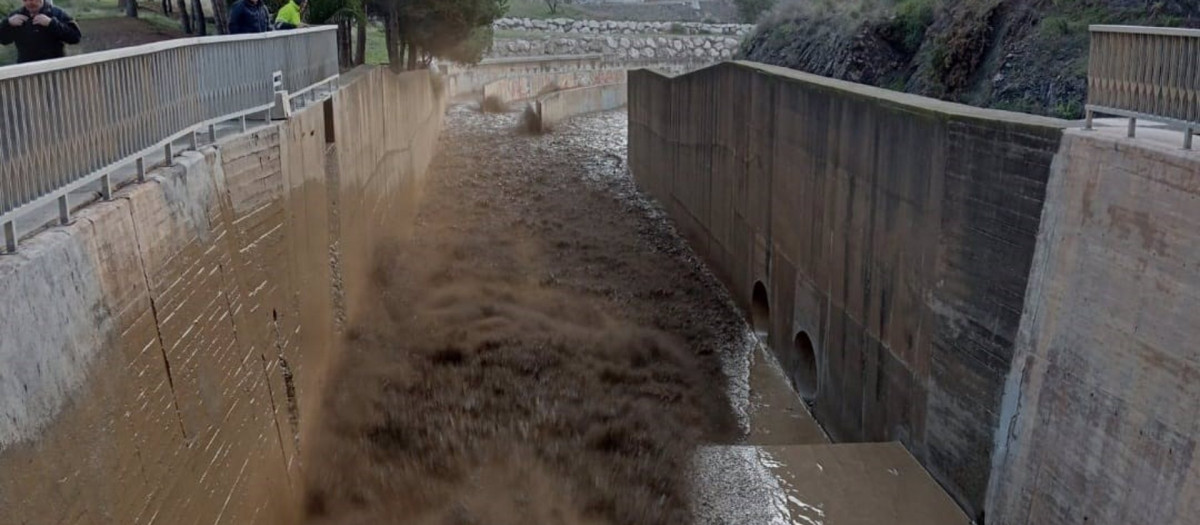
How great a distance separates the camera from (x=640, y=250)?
21.0 metres

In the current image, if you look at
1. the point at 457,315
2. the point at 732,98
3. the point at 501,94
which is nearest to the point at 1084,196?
the point at 457,315

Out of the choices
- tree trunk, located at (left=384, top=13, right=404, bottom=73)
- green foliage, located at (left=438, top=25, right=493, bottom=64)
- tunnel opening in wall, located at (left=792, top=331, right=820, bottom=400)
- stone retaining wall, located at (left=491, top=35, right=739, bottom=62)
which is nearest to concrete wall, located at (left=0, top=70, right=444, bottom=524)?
tunnel opening in wall, located at (left=792, top=331, right=820, bottom=400)

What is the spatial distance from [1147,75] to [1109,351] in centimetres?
173

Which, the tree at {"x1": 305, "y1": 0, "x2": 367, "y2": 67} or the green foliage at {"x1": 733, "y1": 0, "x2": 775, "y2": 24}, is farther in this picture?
the green foliage at {"x1": 733, "y1": 0, "x2": 775, "y2": 24}

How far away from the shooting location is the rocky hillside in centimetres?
1459

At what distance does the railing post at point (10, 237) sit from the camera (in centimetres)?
470

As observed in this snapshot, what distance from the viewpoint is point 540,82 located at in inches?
2156

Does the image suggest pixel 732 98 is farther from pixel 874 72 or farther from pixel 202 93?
pixel 202 93

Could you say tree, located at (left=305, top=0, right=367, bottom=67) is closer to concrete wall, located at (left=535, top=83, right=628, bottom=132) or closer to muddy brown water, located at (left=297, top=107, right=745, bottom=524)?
muddy brown water, located at (left=297, top=107, right=745, bottom=524)

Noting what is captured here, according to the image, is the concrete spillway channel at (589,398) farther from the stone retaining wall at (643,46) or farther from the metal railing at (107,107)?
the stone retaining wall at (643,46)

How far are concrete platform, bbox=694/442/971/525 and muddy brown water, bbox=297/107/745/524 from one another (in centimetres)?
42

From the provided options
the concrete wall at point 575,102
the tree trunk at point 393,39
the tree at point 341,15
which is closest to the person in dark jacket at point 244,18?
the tree at point 341,15

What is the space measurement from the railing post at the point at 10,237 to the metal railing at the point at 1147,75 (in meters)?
6.15

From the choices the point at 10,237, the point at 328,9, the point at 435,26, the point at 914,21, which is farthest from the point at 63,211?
the point at 435,26
